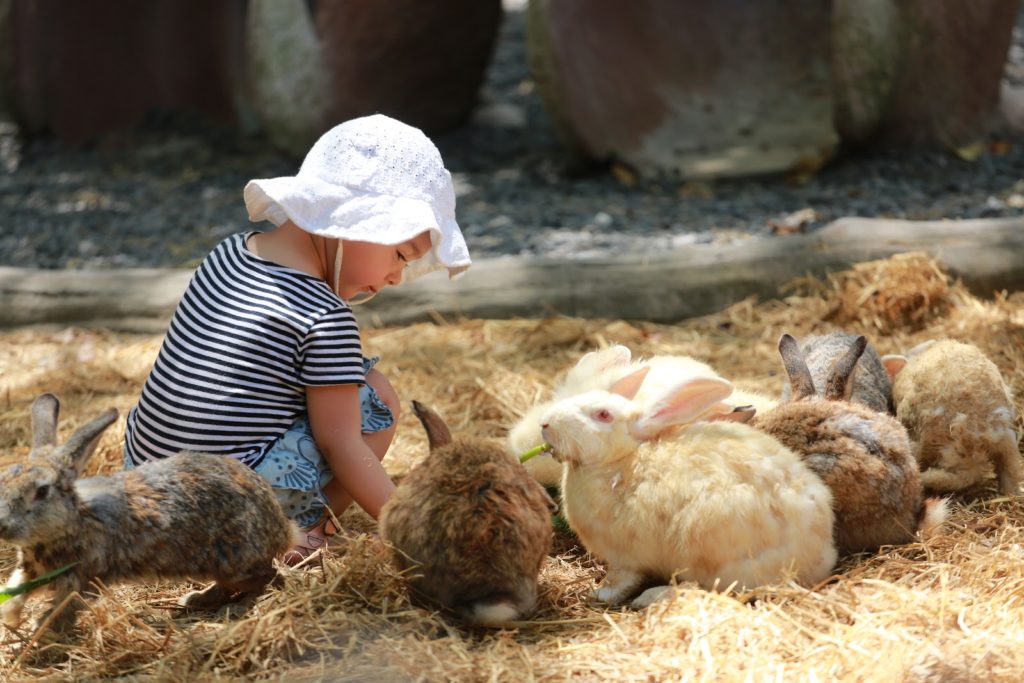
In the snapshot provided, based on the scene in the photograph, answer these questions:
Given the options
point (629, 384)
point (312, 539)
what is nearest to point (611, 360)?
point (629, 384)

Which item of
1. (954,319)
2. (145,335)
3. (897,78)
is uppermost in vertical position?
(897,78)

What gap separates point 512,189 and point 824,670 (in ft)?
18.9

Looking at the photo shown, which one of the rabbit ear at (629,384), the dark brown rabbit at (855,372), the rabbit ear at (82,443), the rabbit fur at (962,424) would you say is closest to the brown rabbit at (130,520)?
the rabbit ear at (82,443)

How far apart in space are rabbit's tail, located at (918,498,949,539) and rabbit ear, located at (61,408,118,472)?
2108 mm

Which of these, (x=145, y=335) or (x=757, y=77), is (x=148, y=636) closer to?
(x=145, y=335)

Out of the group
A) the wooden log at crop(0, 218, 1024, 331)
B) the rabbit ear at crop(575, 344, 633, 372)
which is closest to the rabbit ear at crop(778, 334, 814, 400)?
the rabbit ear at crop(575, 344, 633, 372)

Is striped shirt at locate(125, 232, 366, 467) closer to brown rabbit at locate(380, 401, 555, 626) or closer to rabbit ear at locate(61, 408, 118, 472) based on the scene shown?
rabbit ear at locate(61, 408, 118, 472)

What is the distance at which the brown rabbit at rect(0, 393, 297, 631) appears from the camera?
8.38 feet

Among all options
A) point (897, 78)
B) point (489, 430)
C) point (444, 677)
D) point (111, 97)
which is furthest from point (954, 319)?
point (111, 97)

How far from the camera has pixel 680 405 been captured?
9.51ft

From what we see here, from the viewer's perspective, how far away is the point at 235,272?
3158 mm

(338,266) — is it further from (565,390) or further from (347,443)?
(565,390)

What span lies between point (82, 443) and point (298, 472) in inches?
23.2

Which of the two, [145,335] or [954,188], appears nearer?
[145,335]
